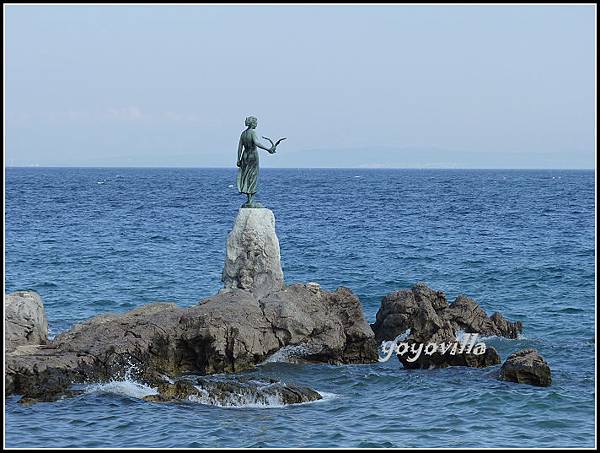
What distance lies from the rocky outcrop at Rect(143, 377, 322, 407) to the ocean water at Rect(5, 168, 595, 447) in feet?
0.95

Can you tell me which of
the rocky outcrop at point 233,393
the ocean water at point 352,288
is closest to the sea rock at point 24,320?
the ocean water at point 352,288

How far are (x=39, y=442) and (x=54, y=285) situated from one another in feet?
61.2

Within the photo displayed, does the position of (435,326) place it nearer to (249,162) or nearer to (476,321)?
(476,321)

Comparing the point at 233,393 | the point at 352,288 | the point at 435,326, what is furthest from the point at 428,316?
the point at 352,288

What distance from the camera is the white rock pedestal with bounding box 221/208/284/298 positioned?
2388 cm

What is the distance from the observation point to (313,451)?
15273 millimetres

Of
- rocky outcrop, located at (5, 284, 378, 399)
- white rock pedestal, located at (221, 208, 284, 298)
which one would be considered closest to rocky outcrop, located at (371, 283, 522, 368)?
rocky outcrop, located at (5, 284, 378, 399)

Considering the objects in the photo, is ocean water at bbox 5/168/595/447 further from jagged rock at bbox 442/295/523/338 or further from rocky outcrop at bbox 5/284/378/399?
rocky outcrop at bbox 5/284/378/399

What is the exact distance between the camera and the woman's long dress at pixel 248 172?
78.5 feet

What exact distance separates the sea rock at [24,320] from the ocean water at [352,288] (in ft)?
10.8

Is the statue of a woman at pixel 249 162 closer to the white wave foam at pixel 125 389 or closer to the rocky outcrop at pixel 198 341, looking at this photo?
the rocky outcrop at pixel 198 341

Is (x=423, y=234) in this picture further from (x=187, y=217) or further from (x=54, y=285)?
(x=54, y=285)

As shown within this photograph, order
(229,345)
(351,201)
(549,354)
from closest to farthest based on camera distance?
(229,345) < (549,354) < (351,201)

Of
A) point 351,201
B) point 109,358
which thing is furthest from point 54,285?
point 351,201
